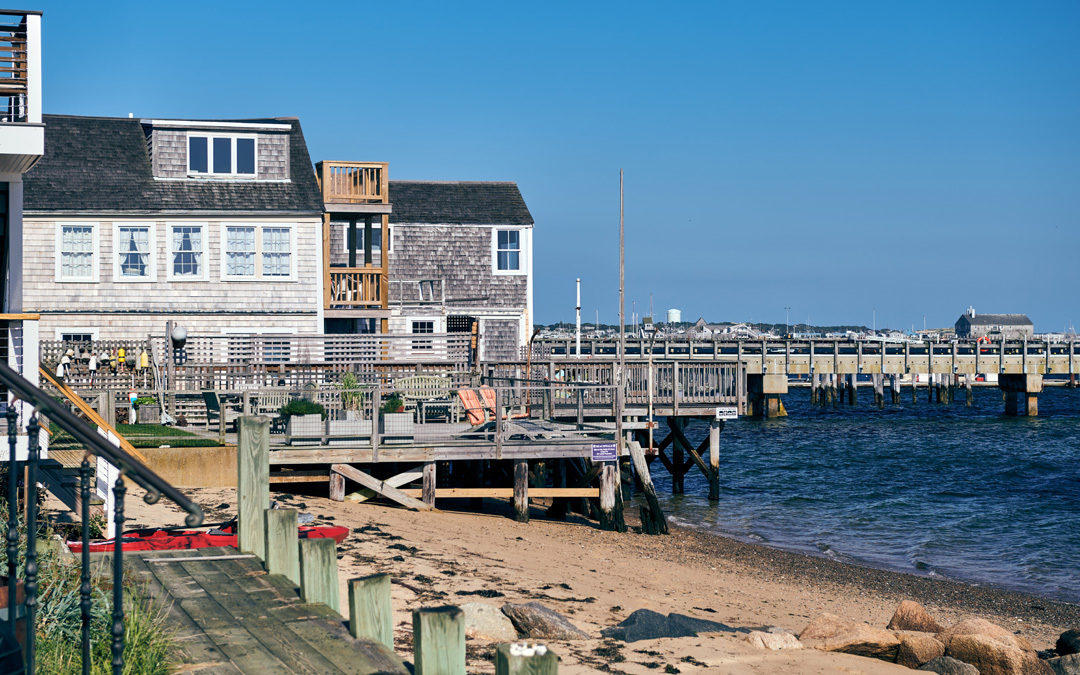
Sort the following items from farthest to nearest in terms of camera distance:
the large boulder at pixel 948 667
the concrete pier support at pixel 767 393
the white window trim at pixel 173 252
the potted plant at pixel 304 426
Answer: the concrete pier support at pixel 767 393, the white window trim at pixel 173 252, the potted plant at pixel 304 426, the large boulder at pixel 948 667

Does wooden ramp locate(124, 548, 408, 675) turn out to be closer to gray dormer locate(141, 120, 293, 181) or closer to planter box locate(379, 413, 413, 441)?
planter box locate(379, 413, 413, 441)

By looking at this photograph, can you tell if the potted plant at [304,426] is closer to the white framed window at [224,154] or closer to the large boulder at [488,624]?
the large boulder at [488,624]

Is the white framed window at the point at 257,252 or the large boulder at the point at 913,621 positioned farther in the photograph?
the white framed window at the point at 257,252

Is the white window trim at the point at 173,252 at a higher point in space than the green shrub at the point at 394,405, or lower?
higher

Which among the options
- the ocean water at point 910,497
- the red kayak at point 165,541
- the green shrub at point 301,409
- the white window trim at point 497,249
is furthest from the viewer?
the white window trim at point 497,249

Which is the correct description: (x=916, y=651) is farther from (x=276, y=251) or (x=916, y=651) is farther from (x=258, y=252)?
(x=258, y=252)

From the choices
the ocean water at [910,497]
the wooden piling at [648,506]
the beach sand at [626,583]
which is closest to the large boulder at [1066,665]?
the beach sand at [626,583]

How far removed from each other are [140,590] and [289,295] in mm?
23822

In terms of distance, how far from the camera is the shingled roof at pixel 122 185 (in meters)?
30.3

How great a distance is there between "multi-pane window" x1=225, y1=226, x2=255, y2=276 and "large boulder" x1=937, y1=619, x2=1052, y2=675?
2375 cm

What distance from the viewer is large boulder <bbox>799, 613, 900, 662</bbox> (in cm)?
1171

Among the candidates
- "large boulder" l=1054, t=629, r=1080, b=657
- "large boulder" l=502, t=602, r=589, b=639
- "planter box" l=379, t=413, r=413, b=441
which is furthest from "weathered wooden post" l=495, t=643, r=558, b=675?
"planter box" l=379, t=413, r=413, b=441

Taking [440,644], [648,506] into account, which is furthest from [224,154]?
[440,644]

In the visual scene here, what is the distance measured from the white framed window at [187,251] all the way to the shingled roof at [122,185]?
53 centimetres
